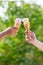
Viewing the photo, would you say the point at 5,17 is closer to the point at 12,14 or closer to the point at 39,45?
the point at 12,14

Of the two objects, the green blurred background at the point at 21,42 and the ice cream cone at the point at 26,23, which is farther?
the green blurred background at the point at 21,42

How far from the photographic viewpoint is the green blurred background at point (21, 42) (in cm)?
364

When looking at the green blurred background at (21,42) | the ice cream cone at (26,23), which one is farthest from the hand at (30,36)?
the green blurred background at (21,42)

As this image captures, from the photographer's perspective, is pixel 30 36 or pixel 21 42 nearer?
pixel 30 36

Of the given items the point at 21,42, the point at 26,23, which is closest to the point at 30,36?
the point at 26,23

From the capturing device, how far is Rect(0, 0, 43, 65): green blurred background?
3.64 meters

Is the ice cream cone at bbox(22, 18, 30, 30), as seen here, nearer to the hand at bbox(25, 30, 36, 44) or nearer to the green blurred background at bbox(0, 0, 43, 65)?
the hand at bbox(25, 30, 36, 44)

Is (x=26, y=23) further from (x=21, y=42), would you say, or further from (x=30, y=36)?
(x=21, y=42)

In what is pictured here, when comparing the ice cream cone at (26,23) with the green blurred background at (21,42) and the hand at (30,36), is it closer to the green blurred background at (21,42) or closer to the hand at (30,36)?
the hand at (30,36)

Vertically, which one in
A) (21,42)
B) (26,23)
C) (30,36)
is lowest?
(30,36)

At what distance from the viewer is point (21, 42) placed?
3.68 meters

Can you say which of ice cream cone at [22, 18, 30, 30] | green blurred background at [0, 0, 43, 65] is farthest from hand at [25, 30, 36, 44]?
green blurred background at [0, 0, 43, 65]

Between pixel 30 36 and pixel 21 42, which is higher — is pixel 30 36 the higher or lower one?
the lower one

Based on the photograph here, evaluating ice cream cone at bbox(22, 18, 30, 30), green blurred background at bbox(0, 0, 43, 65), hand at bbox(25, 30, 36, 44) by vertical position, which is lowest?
hand at bbox(25, 30, 36, 44)
